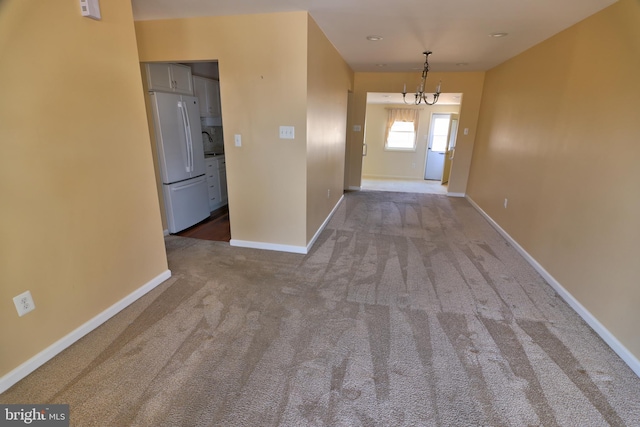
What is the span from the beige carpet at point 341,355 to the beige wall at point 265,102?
1.98 feet

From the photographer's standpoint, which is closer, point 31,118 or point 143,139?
point 31,118

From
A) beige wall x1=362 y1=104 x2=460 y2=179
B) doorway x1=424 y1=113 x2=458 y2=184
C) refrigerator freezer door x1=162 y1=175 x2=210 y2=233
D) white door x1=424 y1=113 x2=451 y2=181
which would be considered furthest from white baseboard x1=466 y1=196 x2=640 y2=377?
beige wall x1=362 y1=104 x2=460 y2=179

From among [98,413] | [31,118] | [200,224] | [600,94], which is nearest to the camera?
[98,413]

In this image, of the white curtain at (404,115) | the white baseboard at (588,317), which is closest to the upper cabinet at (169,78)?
Result: the white baseboard at (588,317)

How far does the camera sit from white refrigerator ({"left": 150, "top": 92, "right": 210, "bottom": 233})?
3455mm

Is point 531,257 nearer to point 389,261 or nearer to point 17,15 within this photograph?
point 389,261

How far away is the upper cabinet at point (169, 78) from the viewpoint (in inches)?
129

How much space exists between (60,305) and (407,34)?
397 cm

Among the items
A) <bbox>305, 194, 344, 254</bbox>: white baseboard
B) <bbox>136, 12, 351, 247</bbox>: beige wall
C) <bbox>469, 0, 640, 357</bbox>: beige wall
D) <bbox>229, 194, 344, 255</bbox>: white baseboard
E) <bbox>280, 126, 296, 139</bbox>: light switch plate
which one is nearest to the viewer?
<bbox>469, 0, 640, 357</bbox>: beige wall

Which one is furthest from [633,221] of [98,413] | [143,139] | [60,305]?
[60,305]

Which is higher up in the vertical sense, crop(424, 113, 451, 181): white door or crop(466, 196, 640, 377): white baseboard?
crop(424, 113, 451, 181): white door

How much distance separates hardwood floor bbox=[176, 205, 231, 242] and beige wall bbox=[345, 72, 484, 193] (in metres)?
3.33

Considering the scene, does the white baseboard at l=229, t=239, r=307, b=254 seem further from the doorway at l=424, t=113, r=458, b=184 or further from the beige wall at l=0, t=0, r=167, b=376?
the doorway at l=424, t=113, r=458, b=184

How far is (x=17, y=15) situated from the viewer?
1.54m
